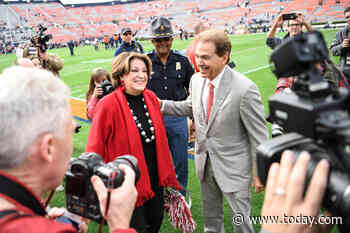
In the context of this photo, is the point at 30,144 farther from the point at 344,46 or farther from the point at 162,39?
the point at 344,46

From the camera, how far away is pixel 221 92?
2373 millimetres

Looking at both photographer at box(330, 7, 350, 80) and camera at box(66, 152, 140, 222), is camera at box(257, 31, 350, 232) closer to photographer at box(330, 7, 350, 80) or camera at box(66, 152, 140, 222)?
camera at box(66, 152, 140, 222)

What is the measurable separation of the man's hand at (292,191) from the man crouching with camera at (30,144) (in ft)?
1.96

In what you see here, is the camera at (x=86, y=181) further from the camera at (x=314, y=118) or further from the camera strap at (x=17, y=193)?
the camera at (x=314, y=118)

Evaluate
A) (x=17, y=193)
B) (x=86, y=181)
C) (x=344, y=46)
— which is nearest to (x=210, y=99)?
(x=86, y=181)

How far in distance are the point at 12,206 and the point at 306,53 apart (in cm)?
104

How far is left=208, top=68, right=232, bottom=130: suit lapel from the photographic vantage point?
2361 mm

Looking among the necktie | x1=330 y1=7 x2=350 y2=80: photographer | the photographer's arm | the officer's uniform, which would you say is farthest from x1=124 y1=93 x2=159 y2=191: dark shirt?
the photographer's arm

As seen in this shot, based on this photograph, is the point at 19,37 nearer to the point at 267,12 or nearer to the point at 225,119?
the point at 267,12

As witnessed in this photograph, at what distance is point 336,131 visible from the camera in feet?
2.64

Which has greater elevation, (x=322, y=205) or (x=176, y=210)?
(x=322, y=205)

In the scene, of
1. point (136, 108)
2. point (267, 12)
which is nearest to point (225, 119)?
point (136, 108)

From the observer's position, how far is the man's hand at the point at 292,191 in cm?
82

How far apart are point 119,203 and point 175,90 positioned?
9.29ft
